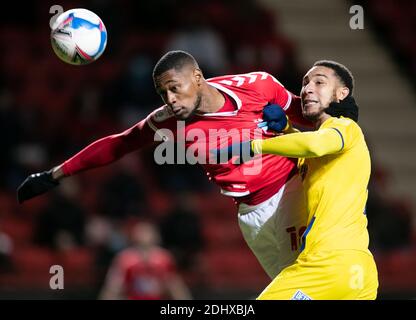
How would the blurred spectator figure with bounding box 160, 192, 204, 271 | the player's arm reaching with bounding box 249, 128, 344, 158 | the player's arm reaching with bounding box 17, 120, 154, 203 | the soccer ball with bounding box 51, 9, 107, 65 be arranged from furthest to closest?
the blurred spectator figure with bounding box 160, 192, 204, 271 < the player's arm reaching with bounding box 17, 120, 154, 203 < the soccer ball with bounding box 51, 9, 107, 65 < the player's arm reaching with bounding box 249, 128, 344, 158

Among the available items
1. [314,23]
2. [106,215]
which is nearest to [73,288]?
[106,215]

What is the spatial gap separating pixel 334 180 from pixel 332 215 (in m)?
0.20

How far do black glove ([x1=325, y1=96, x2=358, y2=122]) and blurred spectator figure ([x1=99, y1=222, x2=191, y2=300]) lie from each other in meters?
4.63

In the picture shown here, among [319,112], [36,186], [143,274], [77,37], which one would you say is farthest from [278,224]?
[143,274]

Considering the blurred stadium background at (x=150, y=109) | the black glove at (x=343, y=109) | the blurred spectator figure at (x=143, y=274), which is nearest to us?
the black glove at (x=343, y=109)

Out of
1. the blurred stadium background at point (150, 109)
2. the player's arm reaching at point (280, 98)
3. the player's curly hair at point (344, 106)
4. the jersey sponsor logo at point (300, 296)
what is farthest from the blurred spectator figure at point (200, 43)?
the jersey sponsor logo at point (300, 296)

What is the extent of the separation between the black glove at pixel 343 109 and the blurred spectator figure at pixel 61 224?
5.41 meters

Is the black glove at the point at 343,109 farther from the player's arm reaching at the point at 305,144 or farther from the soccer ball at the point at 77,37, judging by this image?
the soccer ball at the point at 77,37

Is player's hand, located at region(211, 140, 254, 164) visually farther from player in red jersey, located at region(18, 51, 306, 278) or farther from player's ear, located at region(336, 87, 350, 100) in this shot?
player's ear, located at region(336, 87, 350, 100)

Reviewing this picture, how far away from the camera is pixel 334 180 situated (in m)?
4.84

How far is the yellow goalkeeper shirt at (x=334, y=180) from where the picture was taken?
473cm

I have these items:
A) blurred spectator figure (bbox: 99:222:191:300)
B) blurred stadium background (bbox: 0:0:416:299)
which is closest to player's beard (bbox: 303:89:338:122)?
blurred spectator figure (bbox: 99:222:191:300)

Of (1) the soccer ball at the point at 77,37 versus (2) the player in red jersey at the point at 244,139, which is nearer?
(2) the player in red jersey at the point at 244,139

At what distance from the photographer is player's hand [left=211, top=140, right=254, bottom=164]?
16.4 feet
